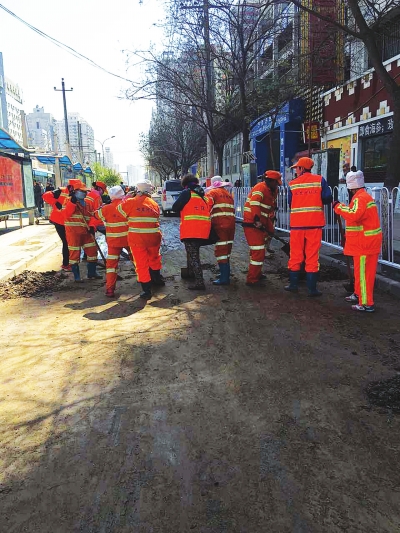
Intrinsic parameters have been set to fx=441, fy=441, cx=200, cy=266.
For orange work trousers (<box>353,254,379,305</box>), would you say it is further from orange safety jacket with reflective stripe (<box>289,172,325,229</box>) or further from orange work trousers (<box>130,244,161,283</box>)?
orange work trousers (<box>130,244,161,283</box>)

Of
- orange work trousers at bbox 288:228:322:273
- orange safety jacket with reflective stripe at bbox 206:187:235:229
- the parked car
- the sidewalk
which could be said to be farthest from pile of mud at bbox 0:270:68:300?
the parked car

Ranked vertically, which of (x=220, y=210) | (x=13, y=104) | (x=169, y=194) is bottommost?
(x=220, y=210)

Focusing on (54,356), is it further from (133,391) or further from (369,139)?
(369,139)

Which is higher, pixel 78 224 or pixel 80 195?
pixel 80 195

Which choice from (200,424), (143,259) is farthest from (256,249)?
(200,424)

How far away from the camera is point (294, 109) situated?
20812 millimetres

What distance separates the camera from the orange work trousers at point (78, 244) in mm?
7391

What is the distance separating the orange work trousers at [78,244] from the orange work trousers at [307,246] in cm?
347

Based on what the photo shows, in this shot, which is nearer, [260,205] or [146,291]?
[146,291]

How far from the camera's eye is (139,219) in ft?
20.3

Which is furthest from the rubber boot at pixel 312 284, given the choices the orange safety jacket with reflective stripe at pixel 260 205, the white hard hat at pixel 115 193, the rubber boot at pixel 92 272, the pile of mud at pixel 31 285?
the pile of mud at pixel 31 285

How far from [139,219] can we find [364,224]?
2966mm

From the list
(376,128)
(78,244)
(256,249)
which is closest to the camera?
(256,249)

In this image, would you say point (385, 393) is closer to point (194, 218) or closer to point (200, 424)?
point (200, 424)
